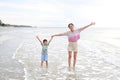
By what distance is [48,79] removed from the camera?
34.3 ft

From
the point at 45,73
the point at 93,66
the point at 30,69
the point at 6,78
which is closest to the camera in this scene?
the point at 6,78

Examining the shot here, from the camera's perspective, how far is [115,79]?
10625 mm

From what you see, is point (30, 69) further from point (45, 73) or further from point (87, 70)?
point (87, 70)

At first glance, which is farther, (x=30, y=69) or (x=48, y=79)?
(x=30, y=69)

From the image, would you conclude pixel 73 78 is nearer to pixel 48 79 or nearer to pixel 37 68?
pixel 48 79

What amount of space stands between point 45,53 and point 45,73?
1.40 m

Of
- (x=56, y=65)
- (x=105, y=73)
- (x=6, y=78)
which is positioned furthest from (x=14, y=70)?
(x=105, y=73)

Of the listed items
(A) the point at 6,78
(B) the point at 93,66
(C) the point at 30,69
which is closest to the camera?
(A) the point at 6,78

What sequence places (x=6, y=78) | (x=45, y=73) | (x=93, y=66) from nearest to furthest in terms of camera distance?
(x=6, y=78) → (x=45, y=73) → (x=93, y=66)

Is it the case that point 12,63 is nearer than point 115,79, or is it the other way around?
point 115,79

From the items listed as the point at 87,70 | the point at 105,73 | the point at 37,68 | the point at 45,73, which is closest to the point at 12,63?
the point at 37,68

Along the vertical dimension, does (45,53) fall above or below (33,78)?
above

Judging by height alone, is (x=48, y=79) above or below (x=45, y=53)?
below

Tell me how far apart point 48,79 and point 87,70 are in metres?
2.63
